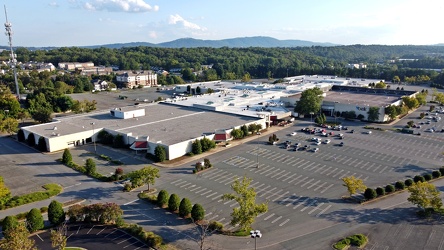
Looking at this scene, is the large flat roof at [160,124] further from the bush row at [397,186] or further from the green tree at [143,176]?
the bush row at [397,186]

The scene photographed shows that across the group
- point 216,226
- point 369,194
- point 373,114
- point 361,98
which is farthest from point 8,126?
point 361,98

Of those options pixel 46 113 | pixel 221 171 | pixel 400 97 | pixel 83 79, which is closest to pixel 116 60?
pixel 83 79

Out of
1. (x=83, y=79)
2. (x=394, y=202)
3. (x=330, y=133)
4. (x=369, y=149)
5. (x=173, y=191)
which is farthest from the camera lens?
(x=83, y=79)

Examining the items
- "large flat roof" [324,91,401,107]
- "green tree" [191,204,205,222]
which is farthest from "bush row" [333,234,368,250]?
"large flat roof" [324,91,401,107]

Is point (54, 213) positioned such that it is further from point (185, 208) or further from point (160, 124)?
point (160, 124)

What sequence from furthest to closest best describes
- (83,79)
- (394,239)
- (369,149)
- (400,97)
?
(83,79)
(400,97)
(369,149)
(394,239)

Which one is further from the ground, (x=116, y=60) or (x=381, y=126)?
(x=116, y=60)

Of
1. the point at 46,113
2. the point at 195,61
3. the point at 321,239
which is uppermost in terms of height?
the point at 195,61

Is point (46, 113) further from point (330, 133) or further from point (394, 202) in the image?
point (394, 202)
